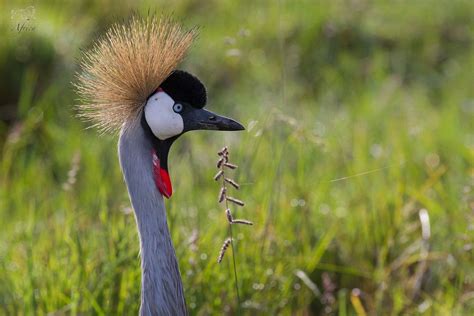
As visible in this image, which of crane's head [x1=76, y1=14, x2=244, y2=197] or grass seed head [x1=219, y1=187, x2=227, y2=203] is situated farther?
crane's head [x1=76, y1=14, x2=244, y2=197]

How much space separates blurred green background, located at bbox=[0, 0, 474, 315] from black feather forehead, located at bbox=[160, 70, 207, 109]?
1.46 ft

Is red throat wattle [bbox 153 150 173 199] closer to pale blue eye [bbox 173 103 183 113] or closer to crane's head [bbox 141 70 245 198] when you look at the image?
crane's head [bbox 141 70 245 198]

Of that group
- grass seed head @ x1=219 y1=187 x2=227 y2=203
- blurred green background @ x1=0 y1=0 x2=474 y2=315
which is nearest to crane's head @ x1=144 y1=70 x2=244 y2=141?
grass seed head @ x1=219 y1=187 x2=227 y2=203

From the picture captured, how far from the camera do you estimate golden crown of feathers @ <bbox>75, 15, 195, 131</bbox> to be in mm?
2098

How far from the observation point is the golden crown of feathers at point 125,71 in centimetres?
210

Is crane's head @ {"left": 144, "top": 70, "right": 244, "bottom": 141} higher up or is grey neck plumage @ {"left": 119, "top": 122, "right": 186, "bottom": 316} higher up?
crane's head @ {"left": 144, "top": 70, "right": 244, "bottom": 141}

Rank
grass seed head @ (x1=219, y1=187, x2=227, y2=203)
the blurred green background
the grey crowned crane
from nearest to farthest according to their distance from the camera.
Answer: grass seed head @ (x1=219, y1=187, x2=227, y2=203), the grey crowned crane, the blurred green background

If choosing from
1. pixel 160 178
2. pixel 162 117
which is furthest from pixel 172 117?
pixel 160 178

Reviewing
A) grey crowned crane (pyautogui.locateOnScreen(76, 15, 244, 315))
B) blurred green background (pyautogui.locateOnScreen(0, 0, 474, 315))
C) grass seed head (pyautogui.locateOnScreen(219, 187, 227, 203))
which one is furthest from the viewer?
blurred green background (pyautogui.locateOnScreen(0, 0, 474, 315))

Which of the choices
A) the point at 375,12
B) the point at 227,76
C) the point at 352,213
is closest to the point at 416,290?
the point at 352,213

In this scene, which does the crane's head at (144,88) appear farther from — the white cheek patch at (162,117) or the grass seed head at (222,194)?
the grass seed head at (222,194)

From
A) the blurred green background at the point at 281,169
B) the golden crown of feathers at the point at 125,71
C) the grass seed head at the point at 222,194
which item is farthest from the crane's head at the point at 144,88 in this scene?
the blurred green background at the point at 281,169

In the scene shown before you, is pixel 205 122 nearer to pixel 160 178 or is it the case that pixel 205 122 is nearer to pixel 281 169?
pixel 160 178

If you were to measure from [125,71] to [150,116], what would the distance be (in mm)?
132
